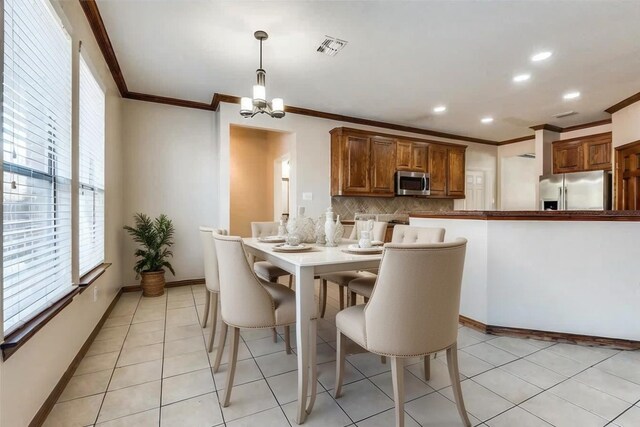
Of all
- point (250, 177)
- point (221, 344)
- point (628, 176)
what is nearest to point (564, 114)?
point (628, 176)

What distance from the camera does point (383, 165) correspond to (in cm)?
497

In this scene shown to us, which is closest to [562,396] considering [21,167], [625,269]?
[625,269]

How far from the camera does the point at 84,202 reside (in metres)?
2.33

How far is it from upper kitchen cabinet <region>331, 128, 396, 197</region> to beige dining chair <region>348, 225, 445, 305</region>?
233cm

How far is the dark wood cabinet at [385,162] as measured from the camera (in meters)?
4.64

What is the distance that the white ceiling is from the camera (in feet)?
7.34

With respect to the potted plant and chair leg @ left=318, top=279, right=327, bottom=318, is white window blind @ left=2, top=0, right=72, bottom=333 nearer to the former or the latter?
the potted plant

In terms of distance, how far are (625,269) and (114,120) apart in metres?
5.02

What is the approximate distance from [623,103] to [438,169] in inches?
99.7

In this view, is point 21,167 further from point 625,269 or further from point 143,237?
point 625,269

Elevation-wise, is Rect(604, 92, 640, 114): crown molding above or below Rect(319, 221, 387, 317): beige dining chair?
above

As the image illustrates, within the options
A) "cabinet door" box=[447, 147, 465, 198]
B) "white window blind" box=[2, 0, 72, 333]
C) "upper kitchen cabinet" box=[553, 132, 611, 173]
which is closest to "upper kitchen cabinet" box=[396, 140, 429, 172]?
"cabinet door" box=[447, 147, 465, 198]

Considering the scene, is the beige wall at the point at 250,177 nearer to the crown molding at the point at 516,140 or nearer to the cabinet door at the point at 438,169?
the cabinet door at the point at 438,169

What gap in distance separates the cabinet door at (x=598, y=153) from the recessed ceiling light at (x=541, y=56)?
3.03m
